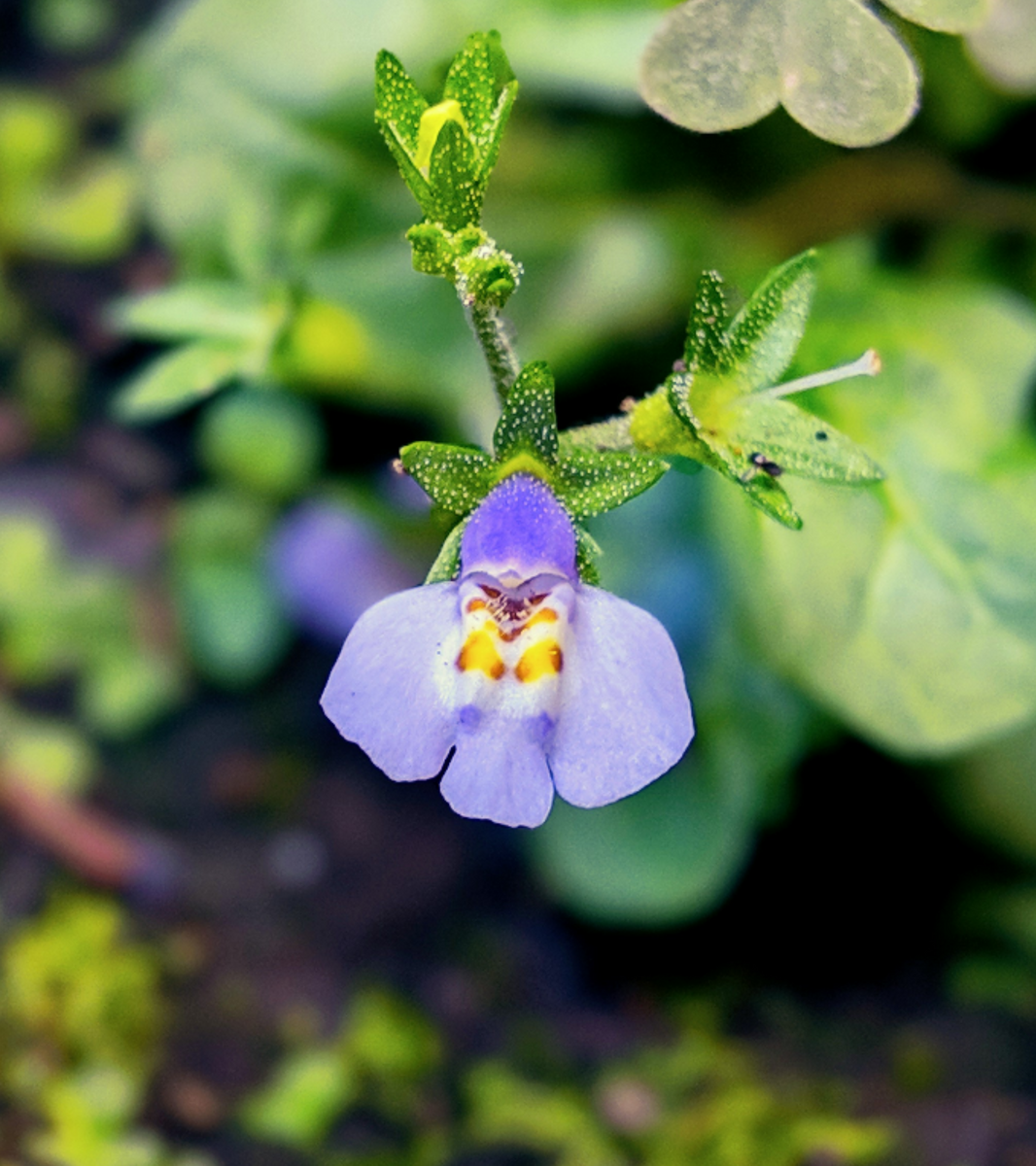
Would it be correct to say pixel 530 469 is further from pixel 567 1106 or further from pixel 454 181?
pixel 567 1106

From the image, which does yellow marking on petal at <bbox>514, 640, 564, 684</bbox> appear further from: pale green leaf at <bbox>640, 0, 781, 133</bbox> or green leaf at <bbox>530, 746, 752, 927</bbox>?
green leaf at <bbox>530, 746, 752, 927</bbox>

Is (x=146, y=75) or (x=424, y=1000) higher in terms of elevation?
(x=146, y=75)

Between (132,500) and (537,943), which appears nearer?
(537,943)

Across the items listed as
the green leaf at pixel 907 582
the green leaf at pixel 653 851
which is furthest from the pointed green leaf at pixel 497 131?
the green leaf at pixel 653 851

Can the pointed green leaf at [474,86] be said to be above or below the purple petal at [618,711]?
above

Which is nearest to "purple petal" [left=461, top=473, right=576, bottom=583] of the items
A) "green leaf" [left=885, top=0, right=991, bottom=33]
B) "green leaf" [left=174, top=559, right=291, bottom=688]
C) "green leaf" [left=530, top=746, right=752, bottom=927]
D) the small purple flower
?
the small purple flower

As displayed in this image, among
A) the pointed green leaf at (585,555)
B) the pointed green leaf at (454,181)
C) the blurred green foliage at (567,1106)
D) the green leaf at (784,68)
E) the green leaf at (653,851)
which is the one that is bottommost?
the blurred green foliage at (567,1106)

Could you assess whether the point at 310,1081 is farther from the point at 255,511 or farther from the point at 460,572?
the point at 460,572

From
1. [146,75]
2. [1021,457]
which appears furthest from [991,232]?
[146,75]

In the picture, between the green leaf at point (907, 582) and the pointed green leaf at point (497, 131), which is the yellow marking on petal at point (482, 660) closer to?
the pointed green leaf at point (497, 131)
